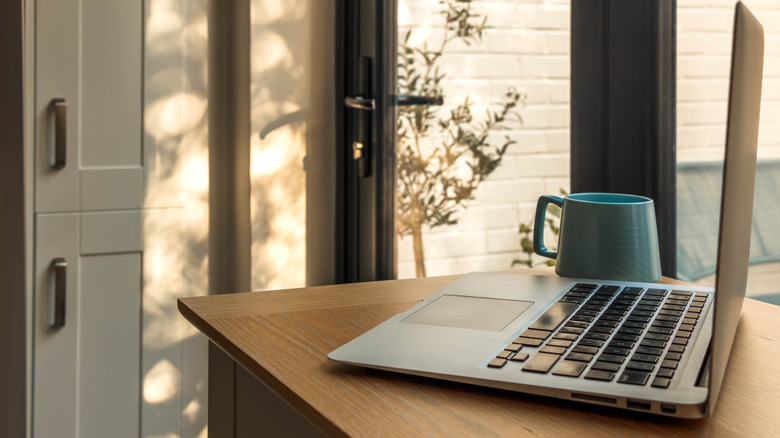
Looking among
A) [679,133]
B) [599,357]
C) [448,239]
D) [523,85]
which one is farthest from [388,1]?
[599,357]

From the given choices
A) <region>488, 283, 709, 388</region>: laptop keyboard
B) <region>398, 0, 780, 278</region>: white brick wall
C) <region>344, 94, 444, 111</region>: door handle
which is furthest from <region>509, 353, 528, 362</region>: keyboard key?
<region>344, 94, 444, 111</region>: door handle

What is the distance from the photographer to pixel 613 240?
0.92 m

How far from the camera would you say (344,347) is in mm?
663

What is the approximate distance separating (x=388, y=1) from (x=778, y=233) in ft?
4.01

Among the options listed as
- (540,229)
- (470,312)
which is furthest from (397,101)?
(470,312)

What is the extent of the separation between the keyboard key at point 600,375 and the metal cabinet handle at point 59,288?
169cm

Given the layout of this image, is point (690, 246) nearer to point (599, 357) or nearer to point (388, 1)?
point (599, 357)

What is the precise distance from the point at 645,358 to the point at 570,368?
0.07 meters

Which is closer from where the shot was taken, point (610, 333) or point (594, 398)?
point (594, 398)

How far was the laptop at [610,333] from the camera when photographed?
0.52 metres

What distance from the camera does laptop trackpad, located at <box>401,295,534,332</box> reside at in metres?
0.72

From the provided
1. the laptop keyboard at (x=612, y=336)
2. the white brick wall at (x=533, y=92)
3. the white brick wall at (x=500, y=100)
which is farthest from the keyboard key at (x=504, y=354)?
the white brick wall at (x=500, y=100)

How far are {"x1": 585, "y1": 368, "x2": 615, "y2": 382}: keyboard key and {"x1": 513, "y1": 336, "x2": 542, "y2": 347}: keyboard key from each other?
0.08 m

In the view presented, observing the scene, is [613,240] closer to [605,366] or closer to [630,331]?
[630,331]
